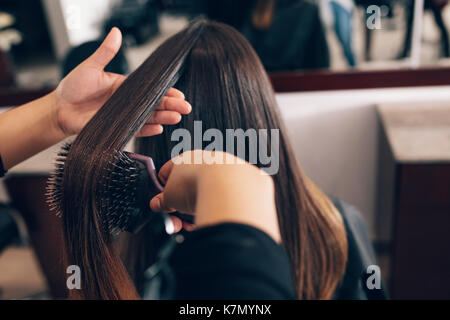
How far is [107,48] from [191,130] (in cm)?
22

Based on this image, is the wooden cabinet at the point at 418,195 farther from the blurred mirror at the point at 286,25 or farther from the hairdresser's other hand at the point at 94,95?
the hairdresser's other hand at the point at 94,95

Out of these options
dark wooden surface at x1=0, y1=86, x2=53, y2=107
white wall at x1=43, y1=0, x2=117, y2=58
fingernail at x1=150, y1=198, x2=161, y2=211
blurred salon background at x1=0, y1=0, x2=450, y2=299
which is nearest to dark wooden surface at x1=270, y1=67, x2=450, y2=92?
blurred salon background at x1=0, y1=0, x2=450, y2=299

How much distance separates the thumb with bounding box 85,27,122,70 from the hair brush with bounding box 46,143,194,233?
7.9 inches

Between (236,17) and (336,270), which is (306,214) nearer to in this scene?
(336,270)

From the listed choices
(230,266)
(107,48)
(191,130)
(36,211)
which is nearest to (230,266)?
(230,266)

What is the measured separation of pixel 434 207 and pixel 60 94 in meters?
1.09

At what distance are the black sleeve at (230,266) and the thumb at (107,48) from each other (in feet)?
1.54

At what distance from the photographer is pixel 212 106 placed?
69 centimetres

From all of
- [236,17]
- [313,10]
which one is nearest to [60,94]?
[236,17]

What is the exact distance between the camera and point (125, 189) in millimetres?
602

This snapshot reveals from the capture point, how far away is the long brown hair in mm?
594

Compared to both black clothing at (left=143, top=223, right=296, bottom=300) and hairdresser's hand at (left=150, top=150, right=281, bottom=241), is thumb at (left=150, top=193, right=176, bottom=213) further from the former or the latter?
black clothing at (left=143, top=223, right=296, bottom=300)

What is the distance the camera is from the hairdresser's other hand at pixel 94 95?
0.66 meters

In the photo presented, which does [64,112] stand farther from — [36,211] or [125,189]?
[36,211]
